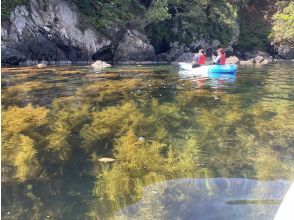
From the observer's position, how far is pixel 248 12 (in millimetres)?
48812

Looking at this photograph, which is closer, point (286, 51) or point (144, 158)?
point (144, 158)

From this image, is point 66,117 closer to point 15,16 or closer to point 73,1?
point 15,16

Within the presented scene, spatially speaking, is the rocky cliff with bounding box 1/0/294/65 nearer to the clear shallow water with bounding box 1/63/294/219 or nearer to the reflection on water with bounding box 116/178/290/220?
the clear shallow water with bounding box 1/63/294/219

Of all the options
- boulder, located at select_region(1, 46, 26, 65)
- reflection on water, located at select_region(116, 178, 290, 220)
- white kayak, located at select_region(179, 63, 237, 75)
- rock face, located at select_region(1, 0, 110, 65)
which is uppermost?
rock face, located at select_region(1, 0, 110, 65)

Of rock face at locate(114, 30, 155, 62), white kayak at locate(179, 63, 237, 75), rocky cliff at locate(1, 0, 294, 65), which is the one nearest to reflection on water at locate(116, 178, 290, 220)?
white kayak at locate(179, 63, 237, 75)

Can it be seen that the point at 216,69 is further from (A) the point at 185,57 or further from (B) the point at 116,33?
(A) the point at 185,57

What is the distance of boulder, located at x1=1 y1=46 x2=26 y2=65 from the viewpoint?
1047 inches

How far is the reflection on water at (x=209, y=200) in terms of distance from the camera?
4133 millimetres

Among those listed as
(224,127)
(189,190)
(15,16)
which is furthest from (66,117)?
(15,16)

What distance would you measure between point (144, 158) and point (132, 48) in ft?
93.8

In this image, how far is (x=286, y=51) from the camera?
43.8 metres

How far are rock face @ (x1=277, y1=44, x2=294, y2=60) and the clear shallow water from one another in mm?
35155

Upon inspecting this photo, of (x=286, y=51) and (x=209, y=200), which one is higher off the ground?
(x=286, y=51)

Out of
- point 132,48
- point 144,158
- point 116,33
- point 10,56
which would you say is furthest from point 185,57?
point 144,158
